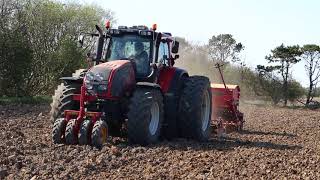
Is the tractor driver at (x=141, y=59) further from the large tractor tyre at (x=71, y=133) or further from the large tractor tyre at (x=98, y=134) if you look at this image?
the large tractor tyre at (x=71, y=133)

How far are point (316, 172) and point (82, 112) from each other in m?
3.46

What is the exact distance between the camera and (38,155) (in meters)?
7.01

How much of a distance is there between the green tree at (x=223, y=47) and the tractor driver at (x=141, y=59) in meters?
24.7

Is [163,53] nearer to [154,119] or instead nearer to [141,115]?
[154,119]

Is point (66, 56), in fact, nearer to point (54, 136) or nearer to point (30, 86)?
point (30, 86)

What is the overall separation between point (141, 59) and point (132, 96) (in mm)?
983

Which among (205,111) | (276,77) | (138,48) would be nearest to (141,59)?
(138,48)

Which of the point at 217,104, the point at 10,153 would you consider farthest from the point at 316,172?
the point at 217,104

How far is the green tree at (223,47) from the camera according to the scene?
3556 cm

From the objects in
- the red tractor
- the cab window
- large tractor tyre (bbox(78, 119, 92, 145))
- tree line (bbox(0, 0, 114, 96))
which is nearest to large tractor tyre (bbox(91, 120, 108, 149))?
the red tractor

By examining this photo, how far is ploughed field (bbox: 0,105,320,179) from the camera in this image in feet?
20.3

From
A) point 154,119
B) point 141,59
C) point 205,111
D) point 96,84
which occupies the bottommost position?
point 154,119

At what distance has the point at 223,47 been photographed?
3781 centimetres

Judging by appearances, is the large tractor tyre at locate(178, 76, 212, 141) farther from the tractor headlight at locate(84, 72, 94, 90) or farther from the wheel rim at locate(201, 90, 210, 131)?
the tractor headlight at locate(84, 72, 94, 90)
